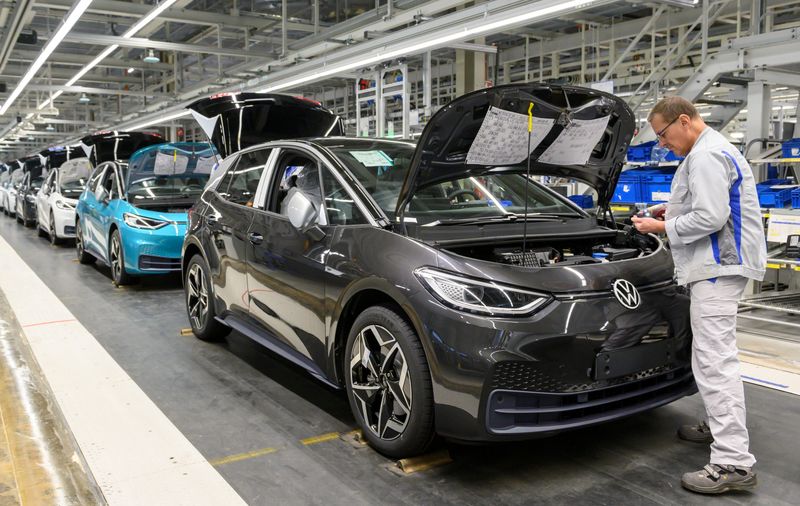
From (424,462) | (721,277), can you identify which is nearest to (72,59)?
(424,462)

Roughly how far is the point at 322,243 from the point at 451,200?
2.49 feet

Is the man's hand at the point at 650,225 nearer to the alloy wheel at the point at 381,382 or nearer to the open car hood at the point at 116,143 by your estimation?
the alloy wheel at the point at 381,382

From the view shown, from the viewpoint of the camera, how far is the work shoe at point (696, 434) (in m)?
3.21

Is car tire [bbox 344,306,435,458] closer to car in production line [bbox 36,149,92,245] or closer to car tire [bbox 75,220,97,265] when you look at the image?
car tire [bbox 75,220,97,265]

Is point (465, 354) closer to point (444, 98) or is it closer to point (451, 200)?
point (451, 200)

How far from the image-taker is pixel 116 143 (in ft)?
31.4

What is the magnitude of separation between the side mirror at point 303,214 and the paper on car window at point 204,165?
4.87m

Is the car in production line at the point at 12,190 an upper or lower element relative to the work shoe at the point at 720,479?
upper

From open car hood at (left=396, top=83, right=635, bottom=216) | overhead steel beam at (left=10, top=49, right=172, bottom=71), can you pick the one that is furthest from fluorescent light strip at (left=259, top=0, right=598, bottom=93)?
overhead steel beam at (left=10, top=49, right=172, bottom=71)

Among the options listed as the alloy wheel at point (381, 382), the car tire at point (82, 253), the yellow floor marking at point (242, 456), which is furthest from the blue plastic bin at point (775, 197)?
the car tire at point (82, 253)

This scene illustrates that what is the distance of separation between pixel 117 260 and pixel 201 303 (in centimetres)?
295

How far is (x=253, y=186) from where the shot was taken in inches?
173

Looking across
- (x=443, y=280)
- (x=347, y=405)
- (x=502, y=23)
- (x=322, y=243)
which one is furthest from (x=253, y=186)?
(x=502, y=23)

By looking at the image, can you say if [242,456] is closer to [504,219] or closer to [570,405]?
[570,405]
